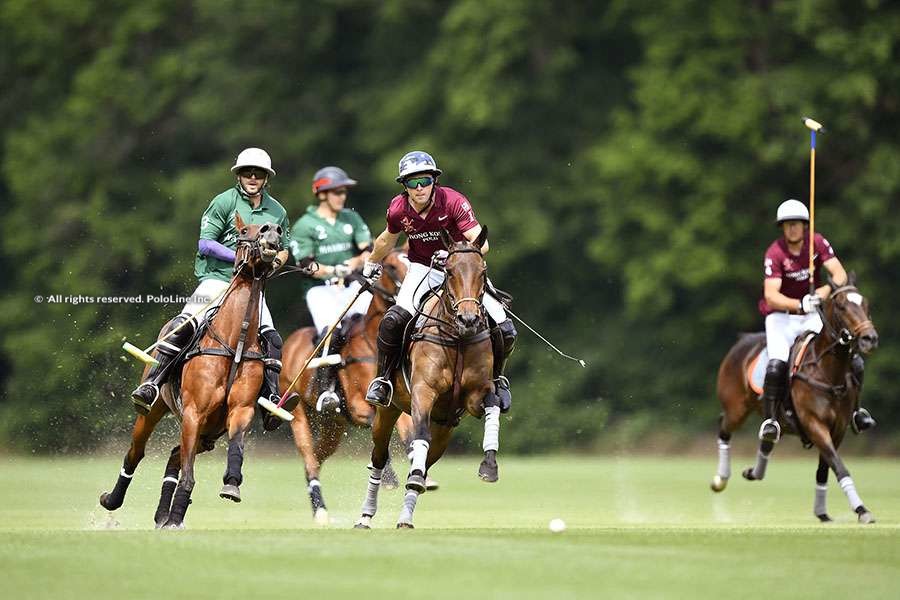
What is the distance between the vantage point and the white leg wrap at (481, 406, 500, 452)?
13.3 meters

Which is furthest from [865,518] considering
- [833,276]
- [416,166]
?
[416,166]

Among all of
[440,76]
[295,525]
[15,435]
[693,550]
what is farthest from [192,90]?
[693,550]

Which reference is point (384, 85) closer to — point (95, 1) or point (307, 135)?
point (307, 135)

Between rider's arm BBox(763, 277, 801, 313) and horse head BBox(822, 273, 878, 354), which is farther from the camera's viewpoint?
rider's arm BBox(763, 277, 801, 313)

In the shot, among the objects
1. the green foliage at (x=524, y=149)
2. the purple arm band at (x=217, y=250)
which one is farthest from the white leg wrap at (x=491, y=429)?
the green foliage at (x=524, y=149)

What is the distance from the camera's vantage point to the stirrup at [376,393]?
46.3 ft

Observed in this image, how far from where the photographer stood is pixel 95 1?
35375mm

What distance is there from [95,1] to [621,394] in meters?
12.1

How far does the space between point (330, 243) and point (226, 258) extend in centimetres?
410

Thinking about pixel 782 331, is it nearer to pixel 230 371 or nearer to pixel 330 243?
pixel 330 243

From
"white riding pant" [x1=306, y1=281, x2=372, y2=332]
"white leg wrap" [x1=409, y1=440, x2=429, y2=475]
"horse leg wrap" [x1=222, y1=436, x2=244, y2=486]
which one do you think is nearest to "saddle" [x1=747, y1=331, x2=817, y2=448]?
"white riding pant" [x1=306, y1=281, x2=372, y2=332]

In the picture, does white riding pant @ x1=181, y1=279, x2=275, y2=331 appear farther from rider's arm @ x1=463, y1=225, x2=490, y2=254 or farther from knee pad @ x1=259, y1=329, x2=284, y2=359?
rider's arm @ x1=463, y1=225, x2=490, y2=254

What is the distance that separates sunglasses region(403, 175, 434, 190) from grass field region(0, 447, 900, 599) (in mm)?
2460

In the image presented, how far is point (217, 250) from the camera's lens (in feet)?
46.9
